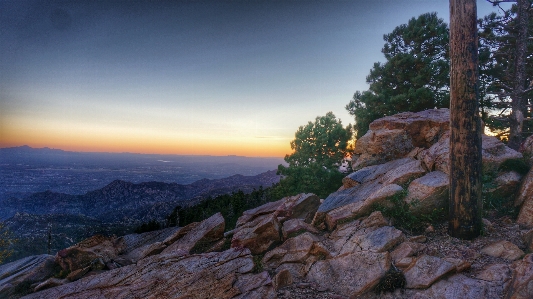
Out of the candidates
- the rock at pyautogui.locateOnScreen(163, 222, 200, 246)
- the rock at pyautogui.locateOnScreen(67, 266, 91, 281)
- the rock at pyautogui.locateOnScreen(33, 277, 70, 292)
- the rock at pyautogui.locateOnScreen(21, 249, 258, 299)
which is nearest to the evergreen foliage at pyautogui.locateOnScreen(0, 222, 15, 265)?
the rock at pyautogui.locateOnScreen(33, 277, 70, 292)

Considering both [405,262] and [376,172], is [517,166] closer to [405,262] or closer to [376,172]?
[376,172]

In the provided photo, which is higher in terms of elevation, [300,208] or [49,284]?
[300,208]

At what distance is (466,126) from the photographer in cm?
989

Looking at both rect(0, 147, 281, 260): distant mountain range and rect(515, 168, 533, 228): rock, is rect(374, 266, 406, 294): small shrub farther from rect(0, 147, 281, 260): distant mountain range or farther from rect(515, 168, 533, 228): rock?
rect(0, 147, 281, 260): distant mountain range

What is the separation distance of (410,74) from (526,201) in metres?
15.8

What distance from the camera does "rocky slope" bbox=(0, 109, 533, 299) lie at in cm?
749

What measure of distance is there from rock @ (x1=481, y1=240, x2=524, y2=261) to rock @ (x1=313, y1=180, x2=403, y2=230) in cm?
373

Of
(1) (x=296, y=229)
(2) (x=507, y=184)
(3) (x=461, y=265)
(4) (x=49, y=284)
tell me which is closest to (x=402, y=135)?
(2) (x=507, y=184)

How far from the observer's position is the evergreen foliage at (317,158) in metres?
24.5

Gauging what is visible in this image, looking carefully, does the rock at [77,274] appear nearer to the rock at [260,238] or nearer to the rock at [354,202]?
the rock at [260,238]

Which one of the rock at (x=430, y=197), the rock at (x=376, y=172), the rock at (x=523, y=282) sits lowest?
the rock at (x=523, y=282)

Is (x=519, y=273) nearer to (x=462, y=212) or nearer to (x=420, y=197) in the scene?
(x=462, y=212)

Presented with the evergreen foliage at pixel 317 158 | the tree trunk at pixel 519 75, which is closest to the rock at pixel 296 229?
the evergreen foliage at pixel 317 158

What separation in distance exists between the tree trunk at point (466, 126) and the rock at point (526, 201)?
69.8 inches
